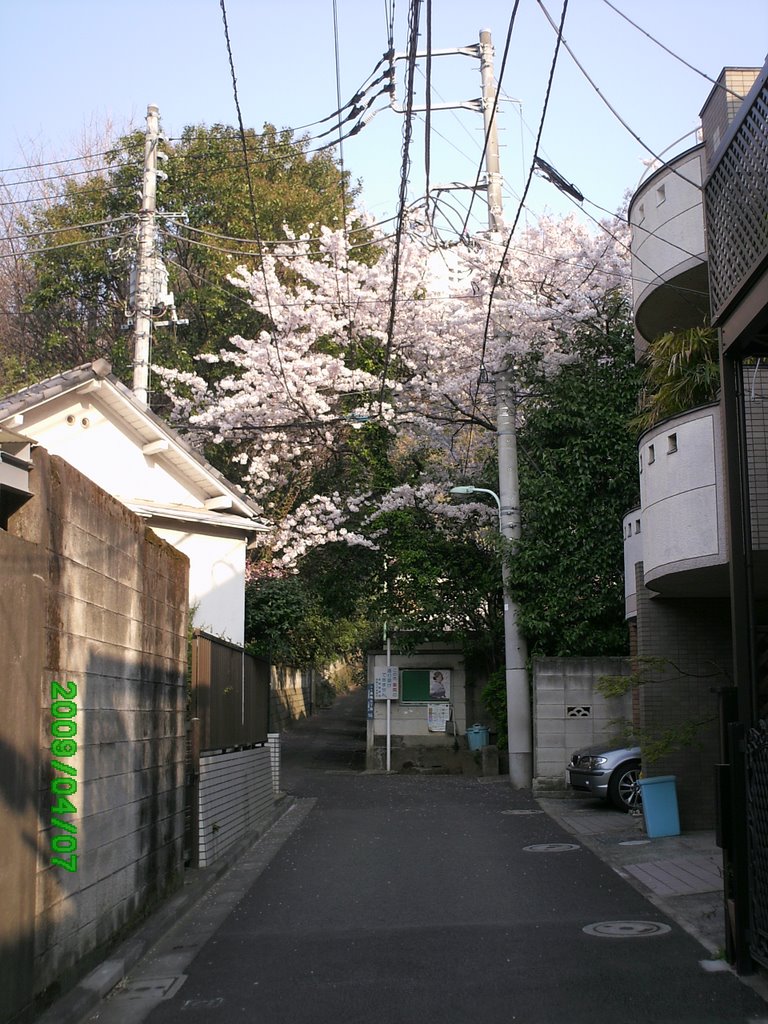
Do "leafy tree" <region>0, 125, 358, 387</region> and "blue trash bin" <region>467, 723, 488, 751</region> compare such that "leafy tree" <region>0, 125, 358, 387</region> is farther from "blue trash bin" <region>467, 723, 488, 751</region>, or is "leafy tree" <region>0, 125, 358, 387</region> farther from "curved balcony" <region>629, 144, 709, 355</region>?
"curved balcony" <region>629, 144, 709, 355</region>

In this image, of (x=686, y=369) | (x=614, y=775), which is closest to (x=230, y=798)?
(x=614, y=775)

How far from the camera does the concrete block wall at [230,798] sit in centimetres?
1091

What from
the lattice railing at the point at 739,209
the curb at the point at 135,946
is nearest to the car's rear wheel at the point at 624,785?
the curb at the point at 135,946

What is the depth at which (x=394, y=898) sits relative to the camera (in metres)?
9.77

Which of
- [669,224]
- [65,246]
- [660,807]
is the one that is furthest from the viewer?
[65,246]

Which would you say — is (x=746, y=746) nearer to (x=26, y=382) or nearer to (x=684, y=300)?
(x=684, y=300)

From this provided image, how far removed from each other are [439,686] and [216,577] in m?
8.64

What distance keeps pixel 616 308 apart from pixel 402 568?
25.1 feet

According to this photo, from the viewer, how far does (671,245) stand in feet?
42.3

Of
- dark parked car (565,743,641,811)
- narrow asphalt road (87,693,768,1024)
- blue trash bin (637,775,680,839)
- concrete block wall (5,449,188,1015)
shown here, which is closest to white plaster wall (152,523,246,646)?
narrow asphalt road (87,693,768,1024)

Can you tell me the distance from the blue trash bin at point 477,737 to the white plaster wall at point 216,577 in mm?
7295

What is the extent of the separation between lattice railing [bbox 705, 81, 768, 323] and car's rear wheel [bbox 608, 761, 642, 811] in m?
9.78

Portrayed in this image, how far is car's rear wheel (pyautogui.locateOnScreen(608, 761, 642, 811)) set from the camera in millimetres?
16234

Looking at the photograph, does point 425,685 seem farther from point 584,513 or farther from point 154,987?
point 154,987
